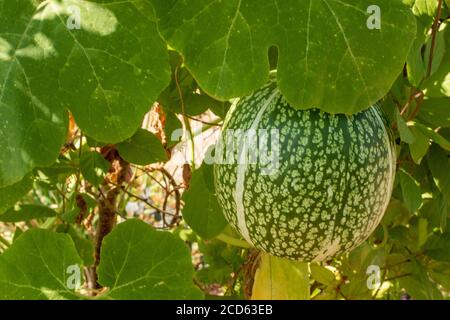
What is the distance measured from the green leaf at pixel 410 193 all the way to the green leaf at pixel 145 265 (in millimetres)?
498

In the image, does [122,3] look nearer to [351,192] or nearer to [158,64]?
[158,64]

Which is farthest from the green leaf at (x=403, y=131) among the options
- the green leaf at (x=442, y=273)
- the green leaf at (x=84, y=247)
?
the green leaf at (x=84, y=247)

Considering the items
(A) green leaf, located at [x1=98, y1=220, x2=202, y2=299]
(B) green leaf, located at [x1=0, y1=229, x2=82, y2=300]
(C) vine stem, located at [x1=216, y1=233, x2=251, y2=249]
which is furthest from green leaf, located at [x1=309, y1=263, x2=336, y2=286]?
(B) green leaf, located at [x1=0, y1=229, x2=82, y2=300]

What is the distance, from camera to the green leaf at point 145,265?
134cm

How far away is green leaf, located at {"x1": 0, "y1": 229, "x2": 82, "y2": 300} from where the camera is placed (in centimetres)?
133

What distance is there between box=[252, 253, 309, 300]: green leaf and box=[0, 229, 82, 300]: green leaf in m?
0.54

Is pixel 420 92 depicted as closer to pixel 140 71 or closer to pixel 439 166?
pixel 439 166

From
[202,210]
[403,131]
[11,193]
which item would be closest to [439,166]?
[403,131]

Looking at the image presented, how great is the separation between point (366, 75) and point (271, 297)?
0.72m

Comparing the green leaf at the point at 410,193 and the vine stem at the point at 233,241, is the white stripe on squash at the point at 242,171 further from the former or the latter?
the vine stem at the point at 233,241

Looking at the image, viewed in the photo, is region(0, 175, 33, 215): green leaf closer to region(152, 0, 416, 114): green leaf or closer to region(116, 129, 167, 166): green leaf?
region(116, 129, 167, 166): green leaf

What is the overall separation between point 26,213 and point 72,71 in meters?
0.75

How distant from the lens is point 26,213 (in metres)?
1.87
